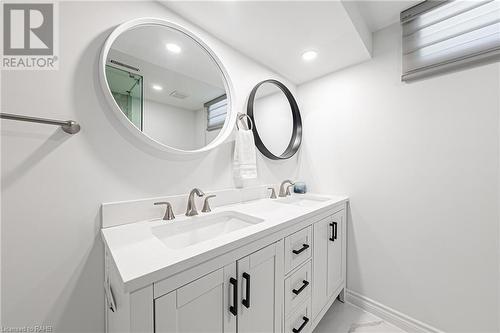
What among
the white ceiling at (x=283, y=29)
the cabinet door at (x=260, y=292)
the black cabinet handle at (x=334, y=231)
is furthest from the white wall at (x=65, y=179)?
the black cabinet handle at (x=334, y=231)

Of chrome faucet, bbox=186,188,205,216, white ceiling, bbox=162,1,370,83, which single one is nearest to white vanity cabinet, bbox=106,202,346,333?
chrome faucet, bbox=186,188,205,216

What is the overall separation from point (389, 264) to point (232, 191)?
4.14ft

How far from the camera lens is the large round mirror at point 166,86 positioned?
857 mm

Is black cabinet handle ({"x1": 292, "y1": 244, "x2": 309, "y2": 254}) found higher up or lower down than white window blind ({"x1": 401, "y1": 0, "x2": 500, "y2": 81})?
lower down

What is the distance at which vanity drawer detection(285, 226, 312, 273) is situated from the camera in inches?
35.1

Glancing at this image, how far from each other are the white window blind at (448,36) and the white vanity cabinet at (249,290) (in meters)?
1.12

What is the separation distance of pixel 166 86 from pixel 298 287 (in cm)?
133

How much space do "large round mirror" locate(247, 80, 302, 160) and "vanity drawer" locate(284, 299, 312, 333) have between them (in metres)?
1.05

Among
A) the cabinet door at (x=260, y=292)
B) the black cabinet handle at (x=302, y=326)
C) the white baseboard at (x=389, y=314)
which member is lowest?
the white baseboard at (x=389, y=314)

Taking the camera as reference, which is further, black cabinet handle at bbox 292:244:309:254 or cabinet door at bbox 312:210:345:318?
cabinet door at bbox 312:210:345:318

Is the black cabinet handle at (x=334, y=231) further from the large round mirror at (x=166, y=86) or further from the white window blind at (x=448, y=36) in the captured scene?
the white window blind at (x=448, y=36)

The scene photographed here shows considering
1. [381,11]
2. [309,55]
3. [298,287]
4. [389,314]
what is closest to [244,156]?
[298,287]

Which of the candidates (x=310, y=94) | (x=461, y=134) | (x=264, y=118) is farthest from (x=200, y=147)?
(x=461, y=134)
